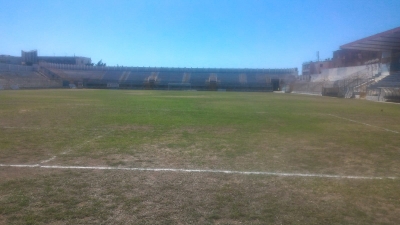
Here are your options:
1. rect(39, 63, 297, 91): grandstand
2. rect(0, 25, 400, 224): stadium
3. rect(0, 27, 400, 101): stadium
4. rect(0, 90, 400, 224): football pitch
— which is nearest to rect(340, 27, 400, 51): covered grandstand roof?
rect(0, 27, 400, 101): stadium

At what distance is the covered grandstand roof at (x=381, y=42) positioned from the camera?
3612 cm

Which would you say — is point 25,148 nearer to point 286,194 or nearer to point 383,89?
point 286,194

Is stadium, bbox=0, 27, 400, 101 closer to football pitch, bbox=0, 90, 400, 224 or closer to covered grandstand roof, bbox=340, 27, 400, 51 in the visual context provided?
covered grandstand roof, bbox=340, 27, 400, 51

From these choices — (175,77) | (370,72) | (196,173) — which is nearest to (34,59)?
(175,77)

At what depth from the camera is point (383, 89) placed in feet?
123

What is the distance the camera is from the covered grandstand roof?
36125 mm

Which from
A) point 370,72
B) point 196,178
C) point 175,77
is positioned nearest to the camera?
point 196,178

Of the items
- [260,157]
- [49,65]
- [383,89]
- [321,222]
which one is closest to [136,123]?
[260,157]

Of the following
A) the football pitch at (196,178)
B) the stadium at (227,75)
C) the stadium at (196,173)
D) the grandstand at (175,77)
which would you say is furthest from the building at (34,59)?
the football pitch at (196,178)

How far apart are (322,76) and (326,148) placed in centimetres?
6561

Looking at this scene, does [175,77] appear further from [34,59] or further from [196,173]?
[196,173]

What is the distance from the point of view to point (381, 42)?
136ft

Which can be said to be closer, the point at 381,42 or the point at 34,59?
the point at 381,42

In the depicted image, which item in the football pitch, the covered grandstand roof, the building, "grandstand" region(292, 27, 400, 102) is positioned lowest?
the football pitch
